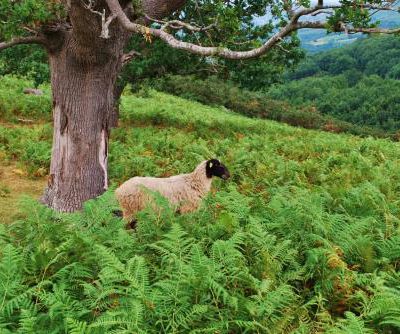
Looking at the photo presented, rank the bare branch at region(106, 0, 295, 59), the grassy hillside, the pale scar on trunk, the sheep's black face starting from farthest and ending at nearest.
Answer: the sheep's black face
the pale scar on trunk
the bare branch at region(106, 0, 295, 59)
the grassy hillside

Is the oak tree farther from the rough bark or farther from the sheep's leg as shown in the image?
the sheep's leg

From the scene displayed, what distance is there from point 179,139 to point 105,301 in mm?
15250

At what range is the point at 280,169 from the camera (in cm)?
1301

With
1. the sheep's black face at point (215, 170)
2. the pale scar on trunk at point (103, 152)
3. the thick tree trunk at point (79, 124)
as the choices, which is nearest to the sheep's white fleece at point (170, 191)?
the sheep's black face at point (215, 170)

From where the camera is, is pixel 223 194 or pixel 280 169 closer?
pixel 223 194

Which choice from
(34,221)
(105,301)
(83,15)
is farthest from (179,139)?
(105,301)

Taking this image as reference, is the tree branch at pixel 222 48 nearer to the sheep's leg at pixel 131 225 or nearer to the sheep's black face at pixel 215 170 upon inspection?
the sheep's black face at pixel 215 170

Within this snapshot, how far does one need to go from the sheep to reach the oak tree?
1.08 metres

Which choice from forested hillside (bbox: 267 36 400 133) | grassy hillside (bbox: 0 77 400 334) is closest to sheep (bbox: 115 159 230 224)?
grassy hillside (bbox: 0 77 400 334)

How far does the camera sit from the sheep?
10125mm

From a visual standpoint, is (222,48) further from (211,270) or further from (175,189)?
(211,270)

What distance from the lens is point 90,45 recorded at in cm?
939

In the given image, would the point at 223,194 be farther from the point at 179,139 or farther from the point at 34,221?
the point at 179,139

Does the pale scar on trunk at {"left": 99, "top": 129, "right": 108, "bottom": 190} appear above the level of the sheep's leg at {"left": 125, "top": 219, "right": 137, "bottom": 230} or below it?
above
